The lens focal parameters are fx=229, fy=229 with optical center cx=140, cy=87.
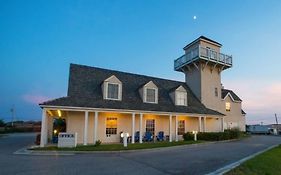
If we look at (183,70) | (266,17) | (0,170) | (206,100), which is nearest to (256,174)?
(0,170)

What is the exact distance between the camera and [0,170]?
8344 millimetres

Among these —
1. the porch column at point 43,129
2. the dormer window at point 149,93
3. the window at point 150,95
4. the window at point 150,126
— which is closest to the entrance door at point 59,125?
the porch column at point 43,129

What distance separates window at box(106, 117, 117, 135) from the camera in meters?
20.5

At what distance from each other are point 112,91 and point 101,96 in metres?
1.13

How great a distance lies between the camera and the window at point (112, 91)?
20.7 m

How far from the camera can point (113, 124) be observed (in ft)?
68.4

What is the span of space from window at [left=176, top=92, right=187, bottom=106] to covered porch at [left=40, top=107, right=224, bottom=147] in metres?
1.64

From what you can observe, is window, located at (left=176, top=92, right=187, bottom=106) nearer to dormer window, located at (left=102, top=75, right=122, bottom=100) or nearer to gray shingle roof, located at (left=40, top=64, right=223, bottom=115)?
A: gray shingle roof, located at (left=40, top=64, right=223, bottom=115)

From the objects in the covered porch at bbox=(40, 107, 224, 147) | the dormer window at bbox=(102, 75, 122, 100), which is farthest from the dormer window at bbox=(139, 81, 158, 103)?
the dormer window at bbox=(102, 75, 122, 100)

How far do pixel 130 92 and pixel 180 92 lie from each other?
5.78 m

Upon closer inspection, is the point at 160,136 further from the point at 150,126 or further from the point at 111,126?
the point at 111,126

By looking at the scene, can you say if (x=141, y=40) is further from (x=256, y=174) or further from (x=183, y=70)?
(x=256, y=174)

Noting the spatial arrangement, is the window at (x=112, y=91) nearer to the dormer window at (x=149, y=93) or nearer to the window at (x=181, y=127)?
the dormer window at (x=149, y=93)

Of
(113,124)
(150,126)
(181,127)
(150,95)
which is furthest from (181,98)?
(113,124)
